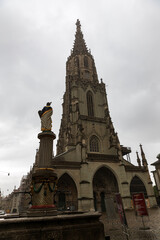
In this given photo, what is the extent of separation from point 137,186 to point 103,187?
5060 millimetres

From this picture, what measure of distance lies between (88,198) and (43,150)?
1410 cm

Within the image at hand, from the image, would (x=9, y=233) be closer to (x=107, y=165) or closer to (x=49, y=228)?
(x=49, y=228)

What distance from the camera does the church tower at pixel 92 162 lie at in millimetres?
19938

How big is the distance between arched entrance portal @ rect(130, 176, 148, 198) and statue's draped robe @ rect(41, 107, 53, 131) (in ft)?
64.6

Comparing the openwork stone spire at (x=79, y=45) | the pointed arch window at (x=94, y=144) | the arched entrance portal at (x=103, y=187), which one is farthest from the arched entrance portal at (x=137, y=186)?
the openwork stone spire at (x=79, y=45)

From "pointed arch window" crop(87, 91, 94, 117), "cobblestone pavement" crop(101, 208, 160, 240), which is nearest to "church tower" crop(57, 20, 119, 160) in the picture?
"pointed arch window" crop(87, 91, 94, 117)

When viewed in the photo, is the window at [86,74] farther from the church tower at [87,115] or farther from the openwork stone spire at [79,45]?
the openwork stone spire at [79,45]

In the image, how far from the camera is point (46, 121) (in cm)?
852

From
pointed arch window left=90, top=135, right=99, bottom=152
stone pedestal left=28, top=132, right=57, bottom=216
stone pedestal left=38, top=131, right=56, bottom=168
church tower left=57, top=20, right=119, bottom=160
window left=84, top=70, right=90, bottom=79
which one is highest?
window left=84, top=70, right=90, bottom=79

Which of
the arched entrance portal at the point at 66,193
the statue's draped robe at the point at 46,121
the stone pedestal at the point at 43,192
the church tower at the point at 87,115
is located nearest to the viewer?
the stone pedestal at the point at 43,192

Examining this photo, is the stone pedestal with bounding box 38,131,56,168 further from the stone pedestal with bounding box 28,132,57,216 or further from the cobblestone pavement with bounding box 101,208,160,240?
the cobblestone pavement with bounding box 101,208,160,240

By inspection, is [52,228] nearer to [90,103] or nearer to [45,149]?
[45,149]

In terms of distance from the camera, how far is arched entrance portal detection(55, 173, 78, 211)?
19.7 meters

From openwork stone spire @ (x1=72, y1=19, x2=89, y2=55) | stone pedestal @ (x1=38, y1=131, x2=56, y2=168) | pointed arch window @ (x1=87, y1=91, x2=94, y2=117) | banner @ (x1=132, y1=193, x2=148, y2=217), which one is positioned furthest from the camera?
openwork stone spire @ (x1=72, y1=19, x2=89, y2=55)
